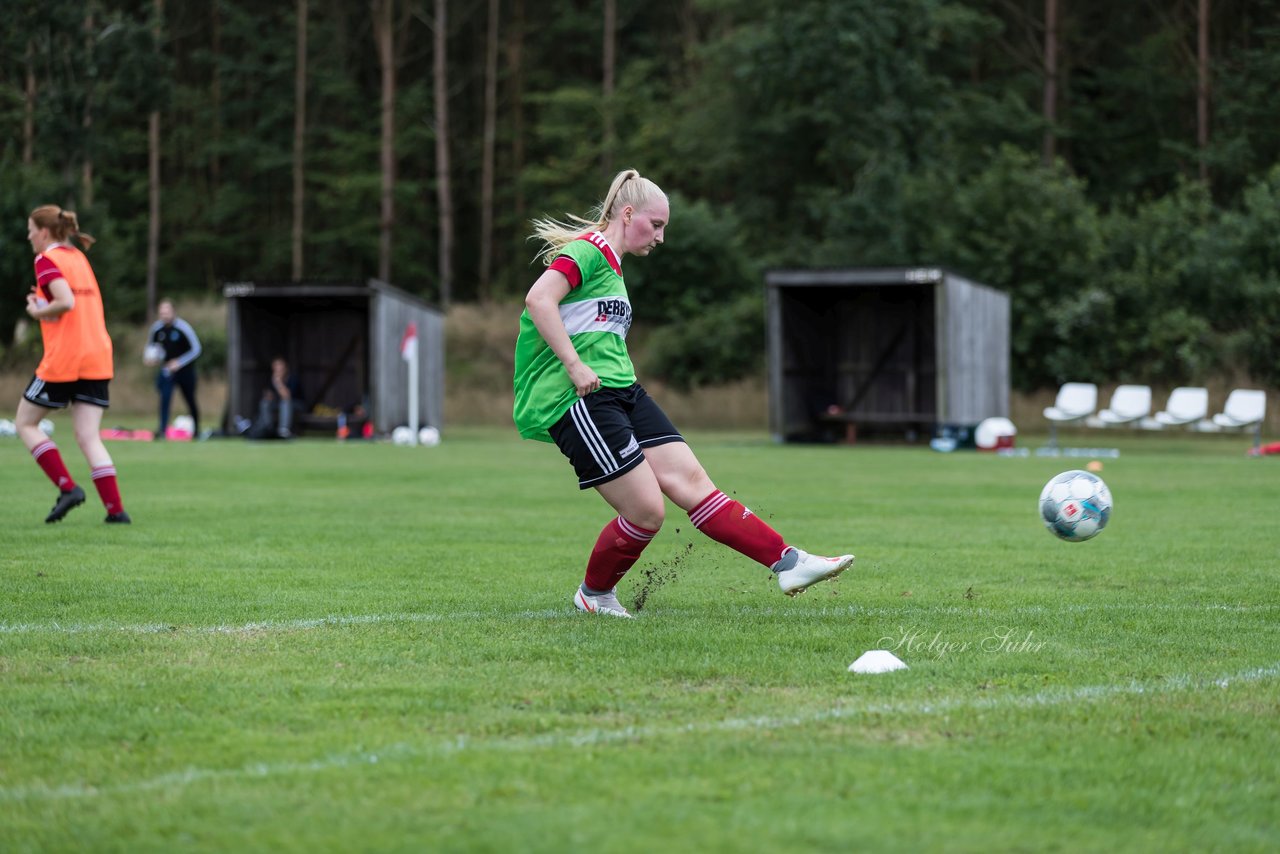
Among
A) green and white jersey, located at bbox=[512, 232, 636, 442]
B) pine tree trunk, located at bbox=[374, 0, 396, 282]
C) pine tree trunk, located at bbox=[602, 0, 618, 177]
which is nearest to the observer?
green and white jersey, located at bbox=[512, 232, 636, 442]

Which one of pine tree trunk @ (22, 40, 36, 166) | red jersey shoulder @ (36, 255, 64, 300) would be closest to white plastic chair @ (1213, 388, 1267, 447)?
red jersey shoulder @ (36, 255, 64, 300)

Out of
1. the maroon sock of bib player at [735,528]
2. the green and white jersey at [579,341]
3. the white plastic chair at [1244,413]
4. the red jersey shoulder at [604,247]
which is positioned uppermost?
the red jersey shoulder at [604,247]

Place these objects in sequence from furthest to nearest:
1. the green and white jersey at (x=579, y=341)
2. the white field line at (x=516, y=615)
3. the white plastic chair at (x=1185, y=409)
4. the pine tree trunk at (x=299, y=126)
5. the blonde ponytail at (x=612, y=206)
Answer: the pine tree trunk at (x=299, y=126)
the white plastic chair at (x=1185, y=409)
the blonde ponytail at (x=612, y=206)
the green and white jersey at (x=579, y=341)
the white field line at (x=516, y=615)

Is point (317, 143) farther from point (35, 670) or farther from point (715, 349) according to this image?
point (35, 670)

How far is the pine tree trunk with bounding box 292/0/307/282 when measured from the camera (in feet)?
169

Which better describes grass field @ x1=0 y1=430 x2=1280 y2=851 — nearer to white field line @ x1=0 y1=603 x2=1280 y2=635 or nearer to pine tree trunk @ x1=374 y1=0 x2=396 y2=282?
white field line @ x1=0 y1=603 x2=1280 y2=635

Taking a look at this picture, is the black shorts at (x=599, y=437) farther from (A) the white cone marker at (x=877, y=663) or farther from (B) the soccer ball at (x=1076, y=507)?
(B) the soccer ball at (x=1076, y=507)

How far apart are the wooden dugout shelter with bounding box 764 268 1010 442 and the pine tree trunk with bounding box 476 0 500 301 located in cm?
2391

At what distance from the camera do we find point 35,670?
5254mm

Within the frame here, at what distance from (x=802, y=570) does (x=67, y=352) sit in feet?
19.4

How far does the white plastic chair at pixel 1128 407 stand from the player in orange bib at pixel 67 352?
1744cm

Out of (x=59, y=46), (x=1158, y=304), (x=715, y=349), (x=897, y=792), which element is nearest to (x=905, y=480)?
(x=897, y=792)

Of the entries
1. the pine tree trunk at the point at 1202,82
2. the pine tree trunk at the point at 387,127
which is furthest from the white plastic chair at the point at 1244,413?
the pine tree trunk at the point at 387,127

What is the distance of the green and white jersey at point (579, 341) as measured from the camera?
640 centimetres
